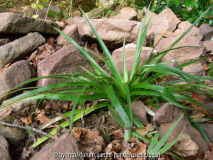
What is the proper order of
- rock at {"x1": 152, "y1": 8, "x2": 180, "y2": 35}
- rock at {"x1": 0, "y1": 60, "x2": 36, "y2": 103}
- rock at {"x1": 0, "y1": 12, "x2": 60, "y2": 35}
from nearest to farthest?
1. rock at {"x1": 0, "y1": 60, "x2": 36, "y2": 103}
2. rock at {"x1": 0, "y1": 12, "x2": 60, "y2": 35}
3. rock at {"x1": 152, "y1": 8, "x2": 180, "y2": 35}

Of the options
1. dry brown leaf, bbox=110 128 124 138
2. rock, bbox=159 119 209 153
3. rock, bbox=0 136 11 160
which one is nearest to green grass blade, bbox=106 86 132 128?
dry brown leaf, bbox=110 128 124 138

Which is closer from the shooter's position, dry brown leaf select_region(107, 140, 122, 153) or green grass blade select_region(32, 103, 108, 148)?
dry brown leaf select_region(107, 140, 122, 153)

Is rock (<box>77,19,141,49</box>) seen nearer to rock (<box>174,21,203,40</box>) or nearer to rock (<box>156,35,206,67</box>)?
rock (<box>156,35,206,67</box>)

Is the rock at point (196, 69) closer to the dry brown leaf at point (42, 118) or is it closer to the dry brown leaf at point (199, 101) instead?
the dry brown leaf at point (199, 101)

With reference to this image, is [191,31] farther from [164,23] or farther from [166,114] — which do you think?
[166,114]

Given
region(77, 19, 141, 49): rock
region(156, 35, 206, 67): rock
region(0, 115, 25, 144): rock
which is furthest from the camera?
region(77, 19, 141, 49): rock

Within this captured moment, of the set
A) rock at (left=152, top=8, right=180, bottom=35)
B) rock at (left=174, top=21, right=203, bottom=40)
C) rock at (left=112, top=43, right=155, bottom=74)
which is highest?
rock at (left=152, top=8, right=180, bottom=35)

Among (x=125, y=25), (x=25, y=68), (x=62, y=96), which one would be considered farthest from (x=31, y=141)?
(x=125, y=25)

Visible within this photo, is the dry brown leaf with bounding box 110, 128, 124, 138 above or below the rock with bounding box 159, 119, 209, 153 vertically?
below
